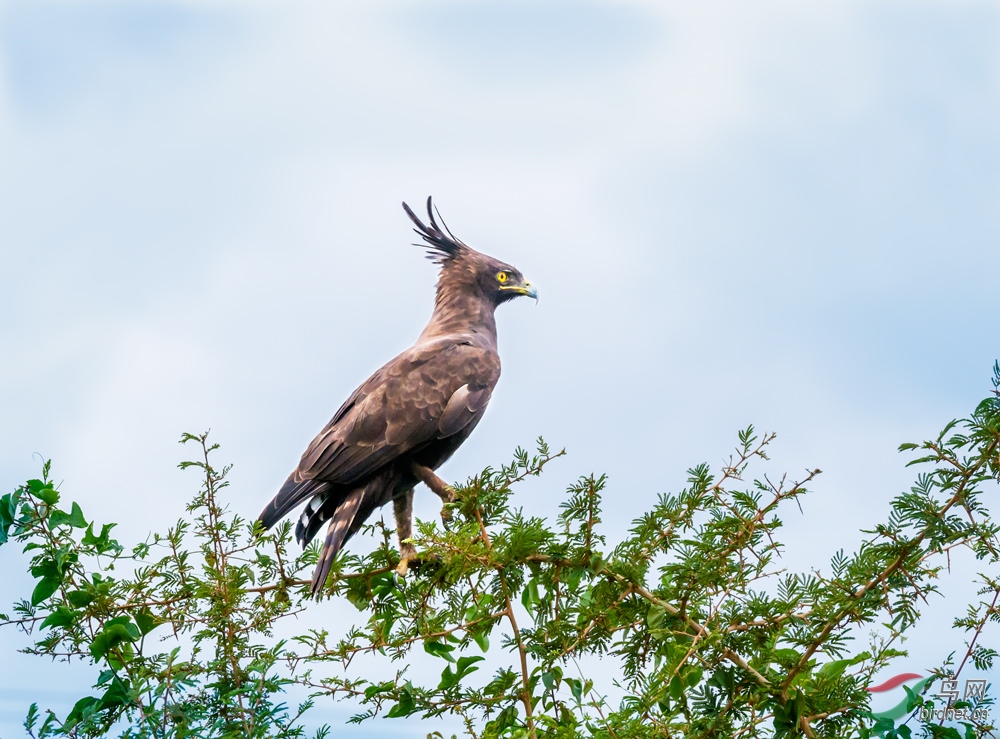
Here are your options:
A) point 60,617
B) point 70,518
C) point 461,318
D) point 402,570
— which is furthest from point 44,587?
point 461,318

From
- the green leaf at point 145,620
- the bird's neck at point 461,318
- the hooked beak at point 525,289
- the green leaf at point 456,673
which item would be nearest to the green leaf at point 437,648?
the green leaf at point 456,673

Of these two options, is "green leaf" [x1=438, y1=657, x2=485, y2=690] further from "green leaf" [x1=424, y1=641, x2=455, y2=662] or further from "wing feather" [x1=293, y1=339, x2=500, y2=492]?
"wing feather" [x1=293, y1=339, x2=500, y2=492]

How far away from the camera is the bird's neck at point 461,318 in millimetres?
5750

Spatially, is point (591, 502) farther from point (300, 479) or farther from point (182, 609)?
point (300, 479)

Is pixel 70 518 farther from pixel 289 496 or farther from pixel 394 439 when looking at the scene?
pixel 394 439

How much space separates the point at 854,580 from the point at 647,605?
0.56 m

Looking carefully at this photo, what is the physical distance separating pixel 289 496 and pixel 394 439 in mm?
536

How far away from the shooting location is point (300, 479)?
4.43 meters

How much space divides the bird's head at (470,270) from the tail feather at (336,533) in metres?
1.84

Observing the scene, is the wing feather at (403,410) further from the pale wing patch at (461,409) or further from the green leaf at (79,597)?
Answer: the green leaf at (79,597)

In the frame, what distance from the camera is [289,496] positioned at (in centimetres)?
434

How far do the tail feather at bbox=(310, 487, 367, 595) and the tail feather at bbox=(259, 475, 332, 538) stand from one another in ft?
0.37

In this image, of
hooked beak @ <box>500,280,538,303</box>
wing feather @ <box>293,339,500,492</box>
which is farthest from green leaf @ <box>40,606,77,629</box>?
hooked beak @ <box>500,280,538,303</box>

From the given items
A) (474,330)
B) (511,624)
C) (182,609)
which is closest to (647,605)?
(511,624)
